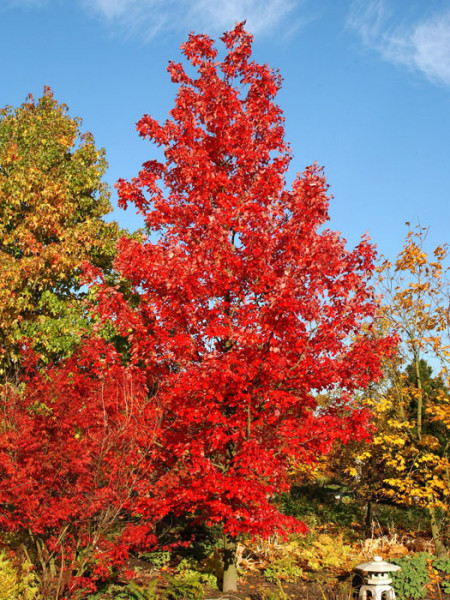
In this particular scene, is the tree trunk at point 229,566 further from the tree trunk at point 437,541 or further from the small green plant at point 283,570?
the tree trunk at point 437,541

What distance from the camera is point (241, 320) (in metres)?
8.68

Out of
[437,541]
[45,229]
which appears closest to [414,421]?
[437,541]

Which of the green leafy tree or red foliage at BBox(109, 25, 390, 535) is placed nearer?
red foliage at BBox(109, 25, 390, 535)

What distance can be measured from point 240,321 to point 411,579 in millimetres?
6376

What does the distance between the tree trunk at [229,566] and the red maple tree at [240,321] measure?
0.04 metres

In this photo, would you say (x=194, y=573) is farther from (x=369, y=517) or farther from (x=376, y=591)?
(x=369, y=517)

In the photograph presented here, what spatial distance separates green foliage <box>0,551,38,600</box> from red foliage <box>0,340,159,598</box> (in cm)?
24

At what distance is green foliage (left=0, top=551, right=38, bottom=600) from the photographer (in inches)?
286

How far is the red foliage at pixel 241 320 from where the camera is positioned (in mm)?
7945

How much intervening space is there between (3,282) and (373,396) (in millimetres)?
11871

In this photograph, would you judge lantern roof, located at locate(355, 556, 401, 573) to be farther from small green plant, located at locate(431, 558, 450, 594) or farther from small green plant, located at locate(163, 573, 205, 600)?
small green plant, located at locate(163, 573, 205, 600)

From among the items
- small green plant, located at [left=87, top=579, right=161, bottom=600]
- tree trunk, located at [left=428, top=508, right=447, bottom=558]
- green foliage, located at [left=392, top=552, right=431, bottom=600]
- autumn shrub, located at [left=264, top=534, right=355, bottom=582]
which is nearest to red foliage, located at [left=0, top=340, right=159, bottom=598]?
small green plant, located at [left=87, top=579, right=161, bottom=600]

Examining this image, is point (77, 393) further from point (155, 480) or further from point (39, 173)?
point (39, 173)

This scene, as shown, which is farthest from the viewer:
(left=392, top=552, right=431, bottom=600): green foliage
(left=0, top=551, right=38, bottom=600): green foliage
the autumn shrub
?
the autumn shrub
